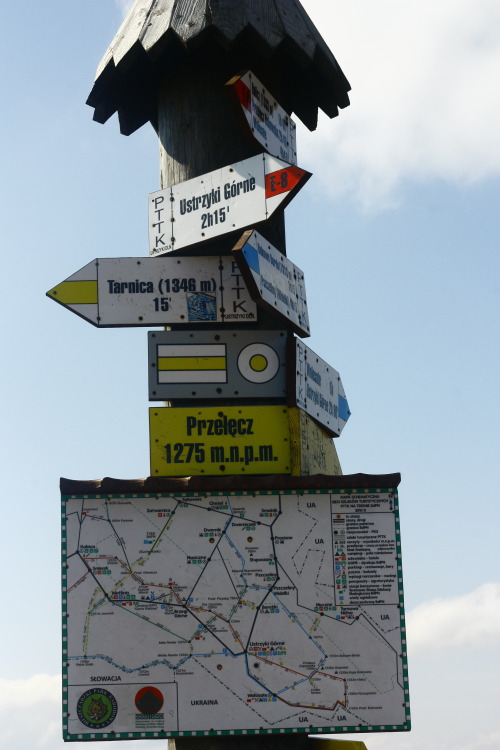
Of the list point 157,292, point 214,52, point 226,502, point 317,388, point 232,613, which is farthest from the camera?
point 214,52

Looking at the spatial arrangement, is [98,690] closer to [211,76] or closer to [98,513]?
[98,513]

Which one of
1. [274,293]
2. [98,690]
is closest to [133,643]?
[98,690]

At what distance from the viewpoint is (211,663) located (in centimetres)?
671

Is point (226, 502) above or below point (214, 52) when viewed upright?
below

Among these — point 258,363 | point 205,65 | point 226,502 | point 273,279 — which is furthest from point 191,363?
point 205,65

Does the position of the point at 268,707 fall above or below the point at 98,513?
below

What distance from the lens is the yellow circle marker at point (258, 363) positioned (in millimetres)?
7488

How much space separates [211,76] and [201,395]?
2.28 m

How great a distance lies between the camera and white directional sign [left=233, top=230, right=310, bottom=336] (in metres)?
6.94

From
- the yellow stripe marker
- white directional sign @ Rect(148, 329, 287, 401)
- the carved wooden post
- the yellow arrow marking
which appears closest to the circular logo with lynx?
white directional sign @ Rect(148, 329, 287, 401)

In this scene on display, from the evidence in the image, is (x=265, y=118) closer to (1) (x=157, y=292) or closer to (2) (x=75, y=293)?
(1) (x=157, y=292)

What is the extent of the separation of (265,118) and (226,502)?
2.59 m

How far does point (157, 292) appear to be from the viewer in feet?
24.8

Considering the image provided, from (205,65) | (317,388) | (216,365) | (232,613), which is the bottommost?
(232,613)
